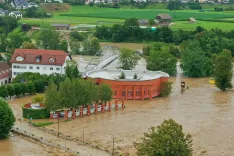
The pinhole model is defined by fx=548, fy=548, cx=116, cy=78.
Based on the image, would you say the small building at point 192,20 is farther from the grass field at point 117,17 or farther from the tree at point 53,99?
the tree at point 53,99

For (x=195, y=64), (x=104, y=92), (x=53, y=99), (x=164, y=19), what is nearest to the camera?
(x=53, y=99)

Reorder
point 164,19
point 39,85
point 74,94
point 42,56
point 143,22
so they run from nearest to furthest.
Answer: point 74,94, point 39,85, point 42,56, point 143,22, point 164,19

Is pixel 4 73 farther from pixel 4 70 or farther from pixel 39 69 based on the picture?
pixel 39 69

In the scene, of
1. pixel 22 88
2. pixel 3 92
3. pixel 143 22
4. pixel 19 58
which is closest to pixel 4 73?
pixel 19 58

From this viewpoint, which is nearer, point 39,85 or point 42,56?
point 39,85

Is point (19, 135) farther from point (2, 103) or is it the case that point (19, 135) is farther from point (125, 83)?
point (125, 83)

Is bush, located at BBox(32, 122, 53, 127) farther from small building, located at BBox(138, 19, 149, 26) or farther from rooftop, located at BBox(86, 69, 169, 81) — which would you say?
small building, located at BBox(138, 19, 149, 26)
